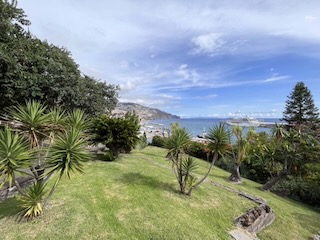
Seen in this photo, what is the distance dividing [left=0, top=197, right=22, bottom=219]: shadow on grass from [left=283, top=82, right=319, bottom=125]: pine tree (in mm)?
32291

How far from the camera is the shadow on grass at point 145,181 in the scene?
24.1ft

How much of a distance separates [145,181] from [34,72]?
9.02 m

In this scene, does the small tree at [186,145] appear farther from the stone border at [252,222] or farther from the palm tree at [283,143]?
the palm tree at [283,143]

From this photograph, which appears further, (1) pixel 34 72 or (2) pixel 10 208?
(1) pixel 34 72

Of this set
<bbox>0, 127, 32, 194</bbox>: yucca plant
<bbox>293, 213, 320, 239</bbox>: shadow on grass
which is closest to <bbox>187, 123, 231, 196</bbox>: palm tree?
<bbox>293, 213, 320, 239</bbox>: shadow on grass

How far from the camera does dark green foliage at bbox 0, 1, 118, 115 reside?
10648 millimetres

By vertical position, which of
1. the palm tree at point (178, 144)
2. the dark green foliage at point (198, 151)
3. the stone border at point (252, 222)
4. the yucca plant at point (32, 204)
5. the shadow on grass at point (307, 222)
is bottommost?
the shadow on grass at point (307, 222)

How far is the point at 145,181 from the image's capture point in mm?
7656

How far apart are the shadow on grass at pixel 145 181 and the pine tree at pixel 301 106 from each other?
92.6 feet

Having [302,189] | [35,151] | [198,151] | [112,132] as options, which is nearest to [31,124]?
[35,151]

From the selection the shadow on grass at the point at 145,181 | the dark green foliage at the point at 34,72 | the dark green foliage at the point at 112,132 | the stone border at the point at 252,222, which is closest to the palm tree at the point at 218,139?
the shadow on grass at the point at 145,181

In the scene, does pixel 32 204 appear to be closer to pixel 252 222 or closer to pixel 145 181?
pixel 145 181

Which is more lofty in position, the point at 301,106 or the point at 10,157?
the point at 301,106

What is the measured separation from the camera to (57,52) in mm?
14383
